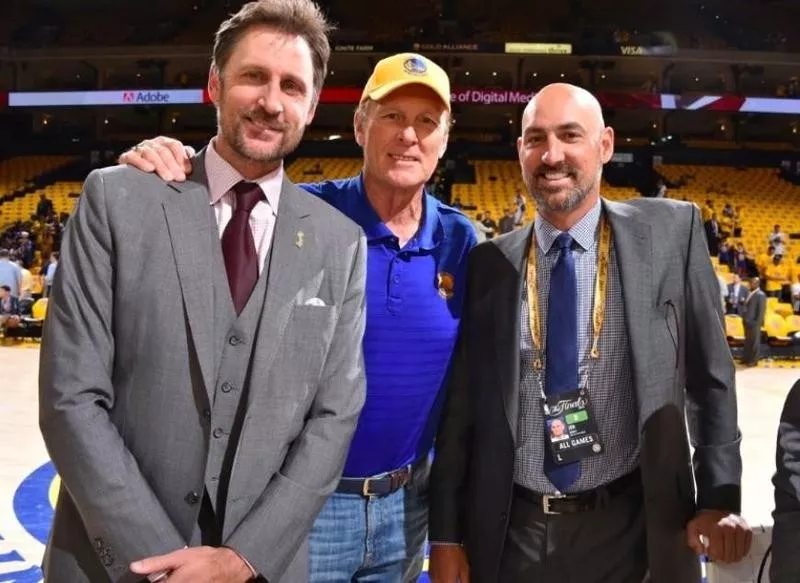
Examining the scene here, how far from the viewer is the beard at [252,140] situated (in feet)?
5.93

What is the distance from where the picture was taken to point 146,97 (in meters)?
21.4

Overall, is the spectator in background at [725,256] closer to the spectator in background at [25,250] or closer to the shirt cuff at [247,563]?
the spectator in background at [25,250]

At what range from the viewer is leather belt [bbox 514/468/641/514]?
2049 mm

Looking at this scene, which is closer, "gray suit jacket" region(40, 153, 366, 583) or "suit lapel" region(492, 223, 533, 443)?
"gray suit jacket" region(40, 153, 366, 583)

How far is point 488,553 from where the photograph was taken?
2105 mm

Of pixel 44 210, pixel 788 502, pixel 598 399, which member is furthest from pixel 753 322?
pixel 44 210

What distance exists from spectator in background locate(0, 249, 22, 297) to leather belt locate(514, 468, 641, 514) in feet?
38.2

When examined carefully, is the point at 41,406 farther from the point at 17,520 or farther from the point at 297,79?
the point at 17,520

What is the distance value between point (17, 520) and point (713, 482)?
3926mm

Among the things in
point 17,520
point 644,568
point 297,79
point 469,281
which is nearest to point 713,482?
point 644,568

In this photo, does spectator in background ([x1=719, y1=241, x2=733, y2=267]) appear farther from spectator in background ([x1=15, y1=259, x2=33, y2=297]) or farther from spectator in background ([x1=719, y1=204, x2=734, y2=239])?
spectator in background ([x1=15, y1=259, x2=33, y2=297])

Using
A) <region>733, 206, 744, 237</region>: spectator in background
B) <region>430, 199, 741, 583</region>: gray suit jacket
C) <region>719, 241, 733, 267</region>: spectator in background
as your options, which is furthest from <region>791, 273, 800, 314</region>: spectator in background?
<region>430, 199, 741, 583</region>: gray suit jacket

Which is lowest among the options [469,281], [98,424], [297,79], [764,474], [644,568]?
[764,474]

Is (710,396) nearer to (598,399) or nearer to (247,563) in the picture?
(598,399)
